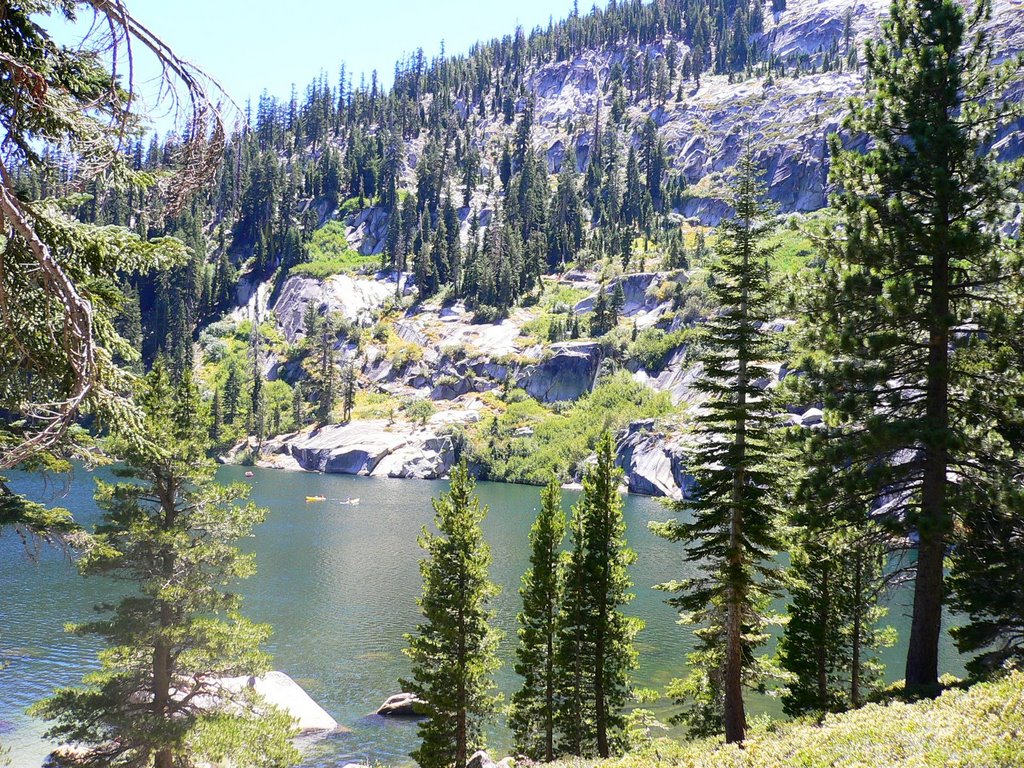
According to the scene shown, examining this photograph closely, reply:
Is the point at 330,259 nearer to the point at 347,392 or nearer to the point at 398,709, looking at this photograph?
the point at 347,392

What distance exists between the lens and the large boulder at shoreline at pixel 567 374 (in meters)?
141

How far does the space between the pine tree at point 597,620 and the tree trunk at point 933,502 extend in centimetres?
1057

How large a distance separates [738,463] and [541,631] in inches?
441

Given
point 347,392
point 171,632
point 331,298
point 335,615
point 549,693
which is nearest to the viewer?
point 171,632

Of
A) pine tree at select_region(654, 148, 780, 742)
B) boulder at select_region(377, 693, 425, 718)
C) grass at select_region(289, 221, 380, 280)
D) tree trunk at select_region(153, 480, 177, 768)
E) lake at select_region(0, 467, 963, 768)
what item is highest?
grass at select_region(289, 221, 380, 280)

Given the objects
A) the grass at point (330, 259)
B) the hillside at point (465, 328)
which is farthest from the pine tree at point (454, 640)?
the grass at point (330, 259)

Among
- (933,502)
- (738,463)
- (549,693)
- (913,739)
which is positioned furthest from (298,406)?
(913,739)

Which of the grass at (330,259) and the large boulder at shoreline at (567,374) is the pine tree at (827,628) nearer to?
the large boulder at shoreline at (567,374)

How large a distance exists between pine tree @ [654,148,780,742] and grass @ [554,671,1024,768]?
4855 mm

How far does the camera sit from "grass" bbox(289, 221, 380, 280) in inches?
7003

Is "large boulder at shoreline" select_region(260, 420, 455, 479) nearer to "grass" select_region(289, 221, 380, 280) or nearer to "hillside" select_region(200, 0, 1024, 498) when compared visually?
"hillside" select_region(200, 0, 1024, 498)

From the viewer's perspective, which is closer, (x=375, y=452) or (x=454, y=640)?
(x=454, y=640)

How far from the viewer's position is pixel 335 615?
154ft

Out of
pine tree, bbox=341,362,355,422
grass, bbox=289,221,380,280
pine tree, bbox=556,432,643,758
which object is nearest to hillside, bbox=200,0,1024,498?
grass, bbox=289,221,380,280
